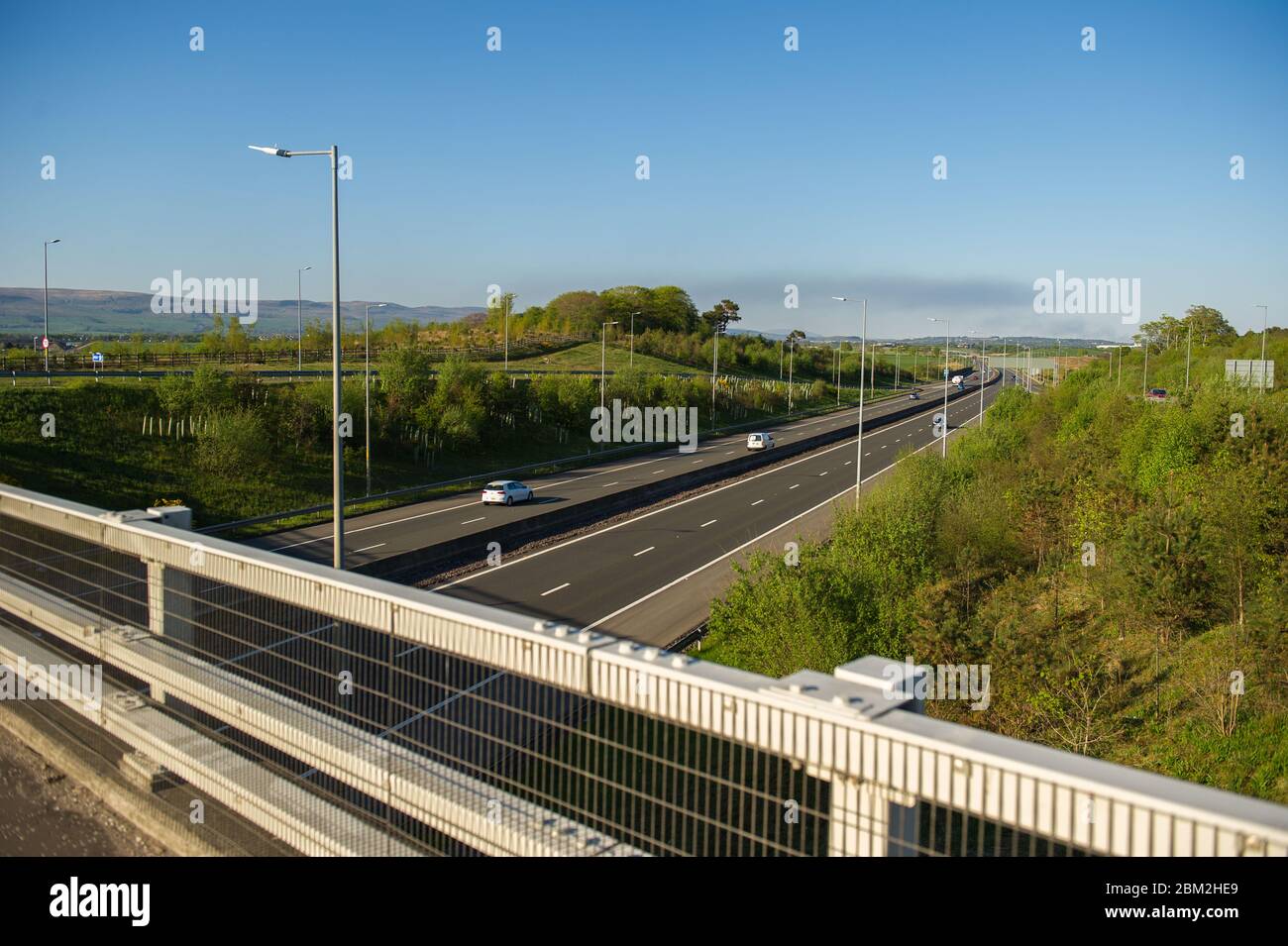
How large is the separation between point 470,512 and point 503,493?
1.86 meters

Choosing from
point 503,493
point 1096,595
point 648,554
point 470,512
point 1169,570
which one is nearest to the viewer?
point 1169,570

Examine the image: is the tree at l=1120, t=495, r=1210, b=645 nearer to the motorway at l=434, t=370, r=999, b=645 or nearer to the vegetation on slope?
the vegetation on slope

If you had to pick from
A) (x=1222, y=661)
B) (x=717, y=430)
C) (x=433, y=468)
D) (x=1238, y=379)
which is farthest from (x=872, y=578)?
(x=717, y=430)

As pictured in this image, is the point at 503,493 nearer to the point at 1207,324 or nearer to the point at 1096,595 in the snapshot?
the point at 1096,595

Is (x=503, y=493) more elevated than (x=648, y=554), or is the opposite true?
(x=503, y=493)

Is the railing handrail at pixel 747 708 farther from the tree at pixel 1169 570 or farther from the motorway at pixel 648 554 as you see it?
the tree at pixel 1169 570

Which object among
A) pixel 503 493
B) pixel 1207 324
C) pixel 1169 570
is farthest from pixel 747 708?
pixel 1207 324

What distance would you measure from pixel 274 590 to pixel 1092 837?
4430 mm

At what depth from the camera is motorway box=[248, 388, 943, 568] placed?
86.3ft

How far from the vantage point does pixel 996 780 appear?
10.3 ft

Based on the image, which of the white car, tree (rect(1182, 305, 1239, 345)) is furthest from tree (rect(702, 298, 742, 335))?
the white car

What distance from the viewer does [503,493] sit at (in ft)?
114

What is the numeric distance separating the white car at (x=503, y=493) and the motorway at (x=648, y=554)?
4492 millimetres

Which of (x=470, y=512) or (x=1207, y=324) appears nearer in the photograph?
(x=470, y=512)
